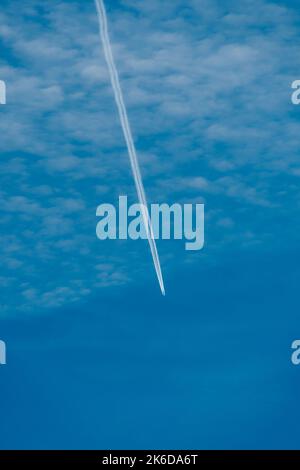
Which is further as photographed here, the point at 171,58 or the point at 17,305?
the point at 17,305

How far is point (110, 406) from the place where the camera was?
107 ft

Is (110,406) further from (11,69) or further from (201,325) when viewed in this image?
(11,69)

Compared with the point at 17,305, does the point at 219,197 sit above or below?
above

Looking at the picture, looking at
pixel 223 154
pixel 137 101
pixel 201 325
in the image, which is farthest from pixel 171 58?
pixel 201 325

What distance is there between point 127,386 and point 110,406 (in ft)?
5.17

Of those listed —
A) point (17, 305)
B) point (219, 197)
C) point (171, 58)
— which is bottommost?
point (17, 305)
